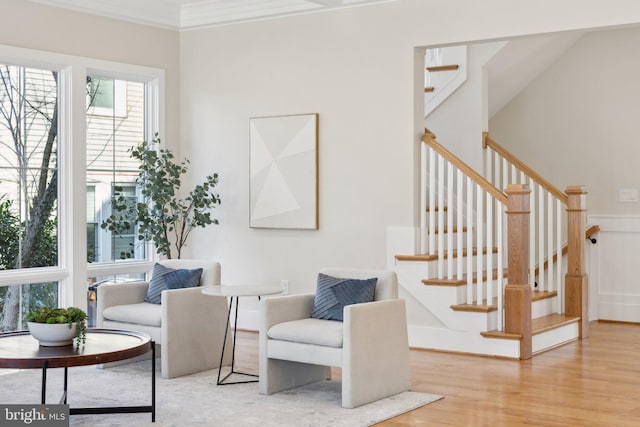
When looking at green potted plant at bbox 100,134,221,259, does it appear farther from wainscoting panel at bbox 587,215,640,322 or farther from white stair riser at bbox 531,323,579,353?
wainscoting panel at bbox 587,215,640,322

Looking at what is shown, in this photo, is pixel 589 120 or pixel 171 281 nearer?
pixel 171 281

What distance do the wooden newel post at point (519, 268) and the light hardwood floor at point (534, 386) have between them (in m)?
0.23

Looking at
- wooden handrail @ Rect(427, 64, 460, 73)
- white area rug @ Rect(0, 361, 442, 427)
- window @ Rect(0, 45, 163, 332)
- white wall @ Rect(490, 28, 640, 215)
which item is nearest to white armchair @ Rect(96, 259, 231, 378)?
white area rug @ Rect(0, 361, 442, 427)

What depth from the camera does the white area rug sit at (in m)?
4.50

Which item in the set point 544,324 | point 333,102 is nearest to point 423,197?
point 333,102

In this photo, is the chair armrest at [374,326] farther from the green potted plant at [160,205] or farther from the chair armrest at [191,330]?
the green potted plant at [160,205]

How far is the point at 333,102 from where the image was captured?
275 inches

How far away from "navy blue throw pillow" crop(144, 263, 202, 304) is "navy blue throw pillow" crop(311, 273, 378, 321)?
1026 mm

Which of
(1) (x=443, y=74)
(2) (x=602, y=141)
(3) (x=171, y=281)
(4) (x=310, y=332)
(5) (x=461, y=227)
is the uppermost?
(1) (x=443, y=74)

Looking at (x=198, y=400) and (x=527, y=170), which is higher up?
(x=527, y=170)

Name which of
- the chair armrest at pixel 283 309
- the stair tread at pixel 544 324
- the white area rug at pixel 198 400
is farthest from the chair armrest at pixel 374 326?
the stair tread at pixel 544 324

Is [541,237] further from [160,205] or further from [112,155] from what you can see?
[112,155]

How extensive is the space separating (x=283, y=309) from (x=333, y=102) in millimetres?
2358

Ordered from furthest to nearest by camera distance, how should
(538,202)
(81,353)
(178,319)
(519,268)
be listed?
(538,202)
(519,268)
(178,319)
(81,353)
